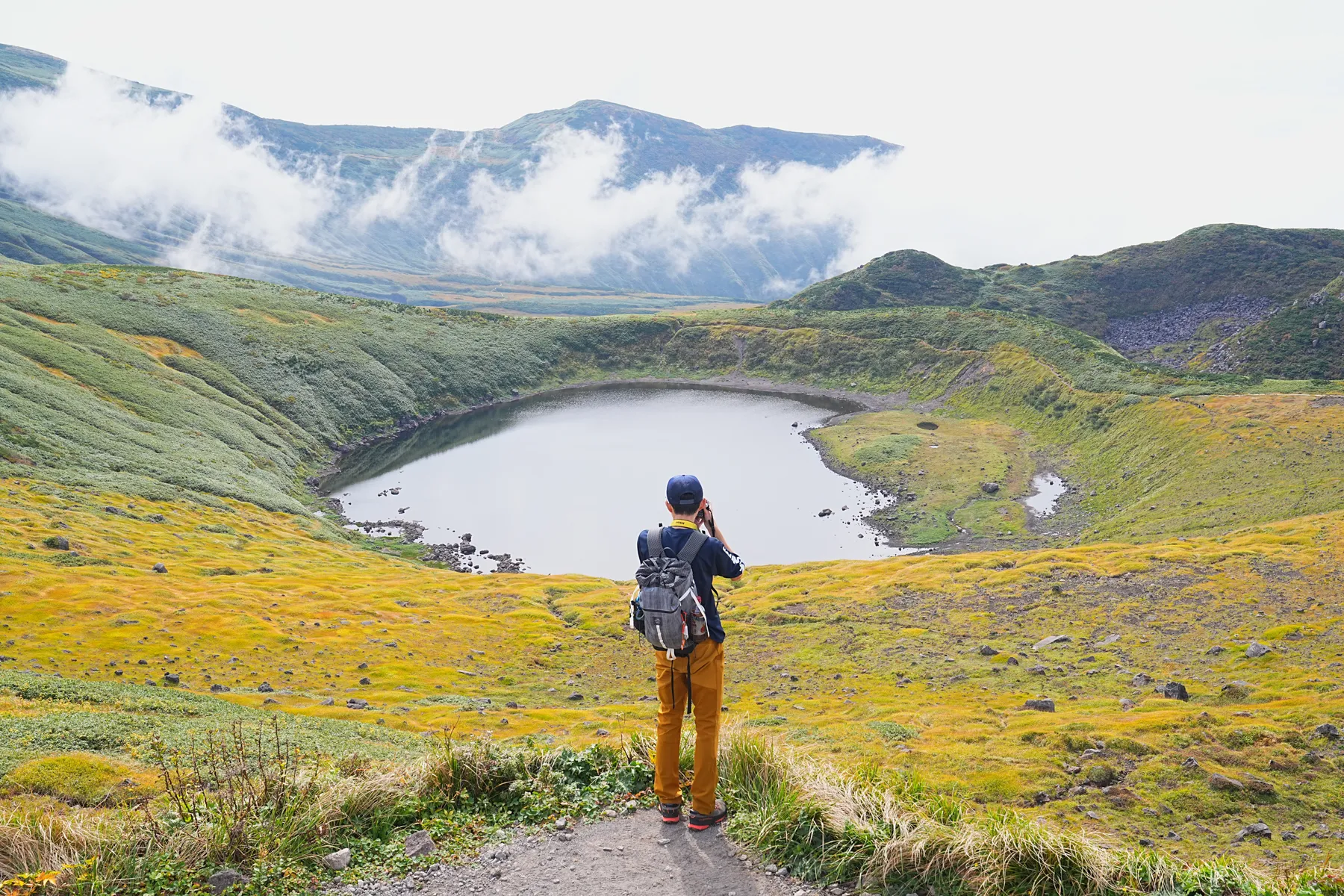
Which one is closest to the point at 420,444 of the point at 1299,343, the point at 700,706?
the point at 700,706

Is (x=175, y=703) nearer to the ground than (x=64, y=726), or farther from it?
nearer to the ground

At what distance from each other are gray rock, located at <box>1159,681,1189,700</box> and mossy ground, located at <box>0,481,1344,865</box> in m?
0.42

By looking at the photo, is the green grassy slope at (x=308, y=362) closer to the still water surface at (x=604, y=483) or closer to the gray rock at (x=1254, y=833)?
the still water surface at (x=604, y=483)

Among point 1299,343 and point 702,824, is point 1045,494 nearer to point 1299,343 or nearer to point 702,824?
point 1299,343

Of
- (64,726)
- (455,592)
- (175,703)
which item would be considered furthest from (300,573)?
(64,726)

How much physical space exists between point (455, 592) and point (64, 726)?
32211 mm

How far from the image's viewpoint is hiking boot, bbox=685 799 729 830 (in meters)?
10.0

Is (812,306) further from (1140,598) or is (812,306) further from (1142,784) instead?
(1142,784)

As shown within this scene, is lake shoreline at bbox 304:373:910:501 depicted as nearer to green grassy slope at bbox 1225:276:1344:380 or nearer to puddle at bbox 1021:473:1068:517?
puddle at bbox 1021:473:1068:517

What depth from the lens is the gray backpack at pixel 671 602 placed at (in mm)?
9539

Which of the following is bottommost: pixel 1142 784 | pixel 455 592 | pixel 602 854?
pixel 455 592

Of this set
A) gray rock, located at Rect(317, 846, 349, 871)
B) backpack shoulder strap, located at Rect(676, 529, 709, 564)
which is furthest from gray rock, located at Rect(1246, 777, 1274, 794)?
gray rock, located at Rect(317, 846, 349, 871)

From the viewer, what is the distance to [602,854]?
9547mm

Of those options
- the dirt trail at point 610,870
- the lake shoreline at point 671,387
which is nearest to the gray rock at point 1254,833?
the dirt trail at point 610,870
